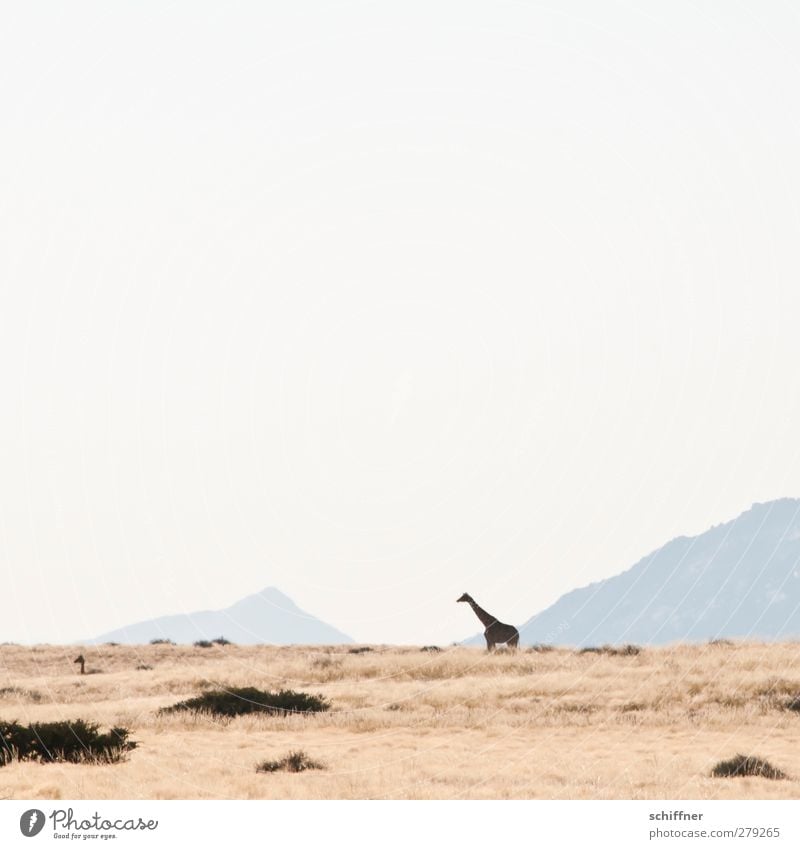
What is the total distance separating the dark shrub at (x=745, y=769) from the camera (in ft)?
85.5

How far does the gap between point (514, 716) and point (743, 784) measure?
33.5 feet

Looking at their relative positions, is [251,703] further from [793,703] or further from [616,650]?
[616,650]

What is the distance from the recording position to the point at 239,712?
120 feet

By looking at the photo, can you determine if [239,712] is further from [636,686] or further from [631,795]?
[631,795]

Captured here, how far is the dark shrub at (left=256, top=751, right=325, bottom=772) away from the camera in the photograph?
88.3 feet

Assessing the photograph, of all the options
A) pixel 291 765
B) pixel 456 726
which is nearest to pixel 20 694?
pixel 456 726

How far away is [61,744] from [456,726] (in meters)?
10.1

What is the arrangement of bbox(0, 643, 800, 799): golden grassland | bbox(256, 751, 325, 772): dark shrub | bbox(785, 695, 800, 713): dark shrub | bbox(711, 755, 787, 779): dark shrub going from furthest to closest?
bbox(785, 695, 800, 713): dark shrub → bbox(256, 751, 325, 772): dark shrub → bbox(711, 755, 787, 779): dark shrub → bbox(0, 643, 800, 799): golden grassland
